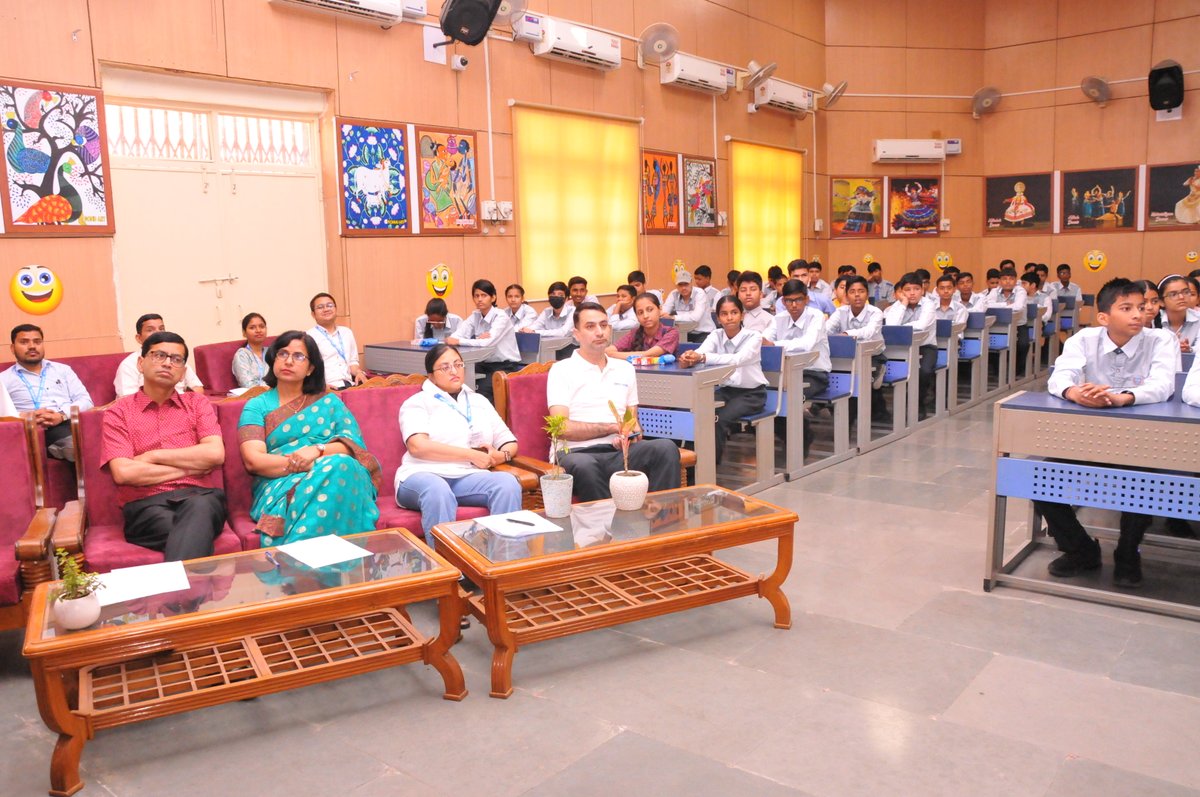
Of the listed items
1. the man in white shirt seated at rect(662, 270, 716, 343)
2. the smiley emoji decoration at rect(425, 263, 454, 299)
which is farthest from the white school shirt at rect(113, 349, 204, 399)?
the man in white shirt seated at rect(662, 270, 716, 343)

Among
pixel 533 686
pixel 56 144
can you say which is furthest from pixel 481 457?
pixel 56 144

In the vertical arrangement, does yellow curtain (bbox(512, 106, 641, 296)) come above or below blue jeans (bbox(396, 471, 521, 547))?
above

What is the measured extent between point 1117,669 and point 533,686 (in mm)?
1858

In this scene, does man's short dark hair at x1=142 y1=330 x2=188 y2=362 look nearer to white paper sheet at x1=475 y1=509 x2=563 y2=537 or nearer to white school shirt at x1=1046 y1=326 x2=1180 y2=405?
white paper sheet at x1=475 y1=509 x2=563 y2=537

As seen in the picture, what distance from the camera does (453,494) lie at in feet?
11.7

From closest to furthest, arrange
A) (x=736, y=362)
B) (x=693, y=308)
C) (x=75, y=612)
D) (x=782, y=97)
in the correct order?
(x=75, y=612)
(x=736, y=362)
(x=693, y=308)
(x=782, y=97)

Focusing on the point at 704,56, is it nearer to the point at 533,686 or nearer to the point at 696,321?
the point at 696,321

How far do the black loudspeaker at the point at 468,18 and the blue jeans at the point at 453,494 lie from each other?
5.01 meters

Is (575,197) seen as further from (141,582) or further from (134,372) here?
(141,582)

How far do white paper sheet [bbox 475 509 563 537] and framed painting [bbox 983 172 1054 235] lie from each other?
1275 cm

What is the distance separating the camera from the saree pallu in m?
→ 3.30

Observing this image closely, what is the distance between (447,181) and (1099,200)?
9933 millimetres

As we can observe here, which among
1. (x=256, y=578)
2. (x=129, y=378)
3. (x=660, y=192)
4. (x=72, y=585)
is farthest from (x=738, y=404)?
(x=660, y=192)

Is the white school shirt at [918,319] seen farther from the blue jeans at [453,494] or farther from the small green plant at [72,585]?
the small green plant at [72,585]
